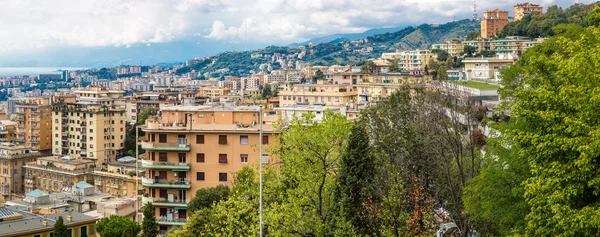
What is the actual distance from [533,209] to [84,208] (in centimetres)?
2237

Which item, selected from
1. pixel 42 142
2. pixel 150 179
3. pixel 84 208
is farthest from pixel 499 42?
pixel 150 179

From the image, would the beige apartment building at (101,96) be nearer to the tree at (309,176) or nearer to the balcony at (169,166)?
the balcony at (169,166)

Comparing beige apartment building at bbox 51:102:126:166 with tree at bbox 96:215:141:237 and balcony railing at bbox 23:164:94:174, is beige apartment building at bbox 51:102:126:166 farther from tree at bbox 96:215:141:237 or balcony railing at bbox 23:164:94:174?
Answer: tree at bbox 96:215:141:237

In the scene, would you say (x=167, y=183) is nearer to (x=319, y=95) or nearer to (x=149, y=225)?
(x=149, y=225)

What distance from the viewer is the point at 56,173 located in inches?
1454

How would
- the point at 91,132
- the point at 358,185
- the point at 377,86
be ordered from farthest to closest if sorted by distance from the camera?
the point at 91,132
the point at 377,86
the point at 358,185

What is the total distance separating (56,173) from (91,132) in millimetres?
5323

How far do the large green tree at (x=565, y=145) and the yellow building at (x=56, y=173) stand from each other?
3184 cm

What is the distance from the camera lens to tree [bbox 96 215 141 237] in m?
18.9

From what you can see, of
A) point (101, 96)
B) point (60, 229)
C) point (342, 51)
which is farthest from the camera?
point (342, 51)

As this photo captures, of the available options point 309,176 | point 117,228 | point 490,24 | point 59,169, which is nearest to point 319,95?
point 59,169

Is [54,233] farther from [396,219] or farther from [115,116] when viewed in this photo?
[115,116]

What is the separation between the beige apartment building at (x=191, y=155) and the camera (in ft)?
60.4

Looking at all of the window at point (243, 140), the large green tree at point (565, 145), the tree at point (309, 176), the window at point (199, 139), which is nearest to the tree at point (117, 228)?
the window at point (199, 139)
